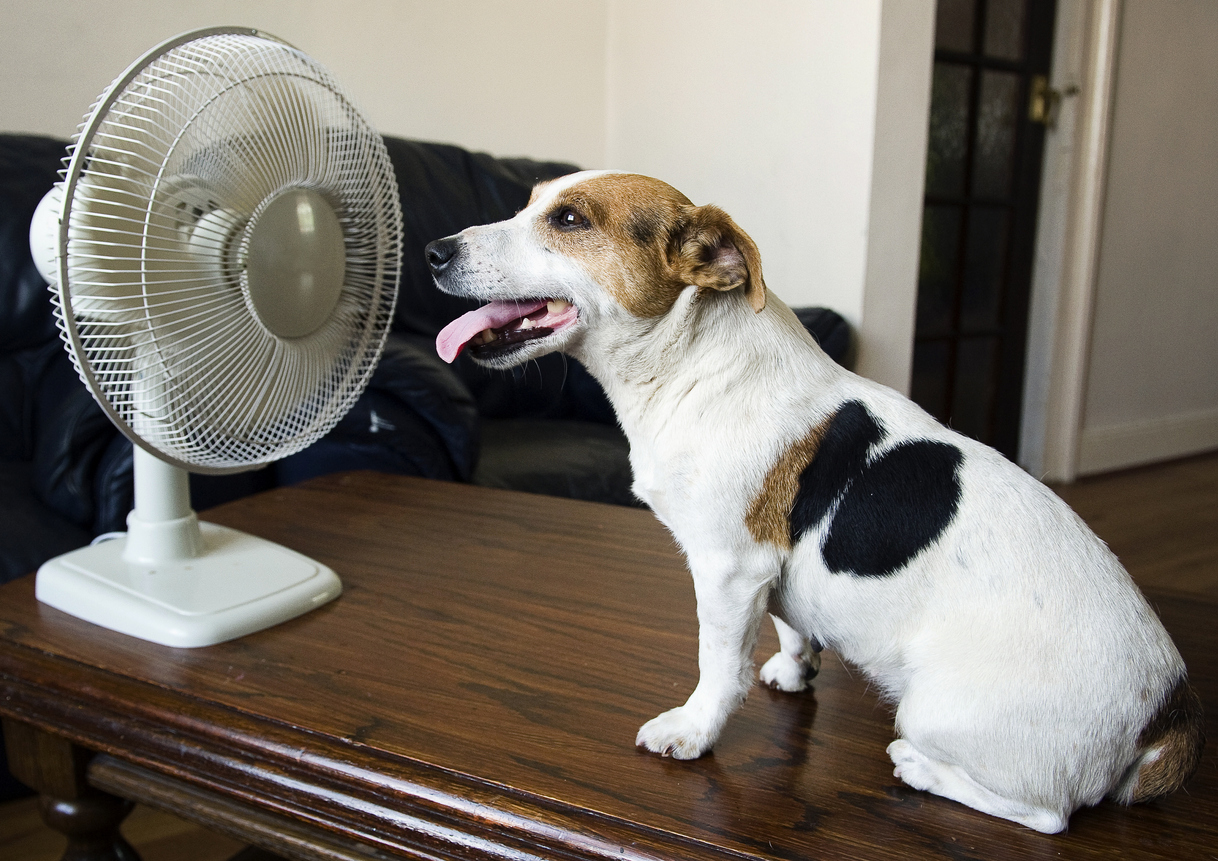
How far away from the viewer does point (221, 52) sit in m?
0.89

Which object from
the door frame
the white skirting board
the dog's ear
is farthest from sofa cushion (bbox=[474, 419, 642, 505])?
the white skirting board

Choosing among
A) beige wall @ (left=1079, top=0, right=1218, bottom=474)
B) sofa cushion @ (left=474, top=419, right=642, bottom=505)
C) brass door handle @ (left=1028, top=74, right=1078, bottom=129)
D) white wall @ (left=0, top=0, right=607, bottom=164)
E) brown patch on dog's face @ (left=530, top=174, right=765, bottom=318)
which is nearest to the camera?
brown patch on dog's face @ (left=530, top=174, right=765, bottom=318)

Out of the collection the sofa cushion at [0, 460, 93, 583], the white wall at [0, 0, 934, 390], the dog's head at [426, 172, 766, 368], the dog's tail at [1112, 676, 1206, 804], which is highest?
the white wall at [0, 0, 934, 390]

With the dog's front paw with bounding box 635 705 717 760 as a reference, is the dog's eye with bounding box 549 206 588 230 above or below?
above

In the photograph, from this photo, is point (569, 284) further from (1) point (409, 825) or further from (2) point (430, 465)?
(2) point (430, 465)

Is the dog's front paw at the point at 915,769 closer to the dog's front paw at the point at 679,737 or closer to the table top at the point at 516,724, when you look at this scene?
the table top at the point at 516,724

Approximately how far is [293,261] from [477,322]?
25cm

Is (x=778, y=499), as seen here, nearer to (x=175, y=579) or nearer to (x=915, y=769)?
(x=915, y=769)

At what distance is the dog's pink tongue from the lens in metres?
0.81

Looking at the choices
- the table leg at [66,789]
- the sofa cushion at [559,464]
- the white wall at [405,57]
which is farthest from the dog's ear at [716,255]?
the white wall at [405,57]

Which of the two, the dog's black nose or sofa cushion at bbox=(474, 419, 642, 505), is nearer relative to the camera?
the dog's black nose

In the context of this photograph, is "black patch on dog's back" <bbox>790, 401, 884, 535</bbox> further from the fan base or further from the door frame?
the door frame

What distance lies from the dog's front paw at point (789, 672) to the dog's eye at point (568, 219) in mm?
442

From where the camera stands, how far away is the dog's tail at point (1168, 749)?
65cm
